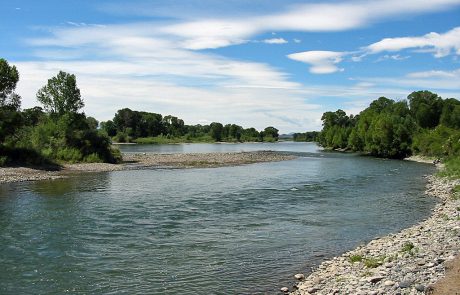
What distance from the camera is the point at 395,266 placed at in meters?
15.7

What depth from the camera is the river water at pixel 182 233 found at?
17.2m

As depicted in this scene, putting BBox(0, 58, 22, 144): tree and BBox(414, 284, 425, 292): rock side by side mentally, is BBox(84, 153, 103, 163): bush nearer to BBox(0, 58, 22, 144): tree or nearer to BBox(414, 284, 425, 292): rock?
BBox(0, 58, 22, 144): tree

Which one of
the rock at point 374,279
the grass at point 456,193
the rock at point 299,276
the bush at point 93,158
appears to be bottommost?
the rock at point 299,276

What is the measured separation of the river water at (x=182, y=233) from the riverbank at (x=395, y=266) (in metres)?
1.35

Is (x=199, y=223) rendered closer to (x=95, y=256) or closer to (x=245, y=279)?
(x=95, y=256)

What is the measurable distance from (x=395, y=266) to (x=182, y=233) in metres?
12.9

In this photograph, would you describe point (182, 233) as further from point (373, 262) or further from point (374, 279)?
point (374, 279)

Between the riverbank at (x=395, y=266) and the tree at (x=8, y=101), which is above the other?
the tree at (x=8, y=101)

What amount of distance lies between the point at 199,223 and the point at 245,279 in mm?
11415

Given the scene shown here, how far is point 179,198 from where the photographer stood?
39.6m

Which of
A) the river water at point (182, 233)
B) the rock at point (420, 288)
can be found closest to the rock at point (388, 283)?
the rock at point (420, 288)

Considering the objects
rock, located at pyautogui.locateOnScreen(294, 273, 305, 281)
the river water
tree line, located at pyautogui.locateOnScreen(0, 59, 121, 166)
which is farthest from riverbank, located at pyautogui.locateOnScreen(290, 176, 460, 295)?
tree line, located at pyautogui.locateOnScreen(0, 59, 121, 166)

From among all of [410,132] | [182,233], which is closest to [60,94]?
[182,233]

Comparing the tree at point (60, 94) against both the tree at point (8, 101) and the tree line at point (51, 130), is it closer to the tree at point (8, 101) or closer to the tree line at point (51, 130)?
the tree line at point (51, 130)
